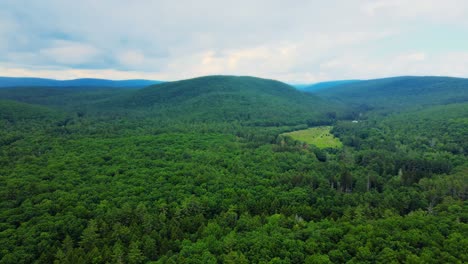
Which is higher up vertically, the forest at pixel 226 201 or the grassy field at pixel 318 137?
the forest at pixel 226 201

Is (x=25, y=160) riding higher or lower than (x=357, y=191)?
higher

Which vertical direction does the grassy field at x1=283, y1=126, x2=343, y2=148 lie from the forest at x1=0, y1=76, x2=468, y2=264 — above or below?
below

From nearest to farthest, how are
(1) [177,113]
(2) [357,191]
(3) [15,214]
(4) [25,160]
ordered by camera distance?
(3) [15,214] → (2) [357,191] → (4) [25,160] → (1) [177,113]

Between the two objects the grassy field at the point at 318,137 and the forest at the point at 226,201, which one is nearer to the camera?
the forest at the point at 226,201

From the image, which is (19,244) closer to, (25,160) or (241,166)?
(25,160)

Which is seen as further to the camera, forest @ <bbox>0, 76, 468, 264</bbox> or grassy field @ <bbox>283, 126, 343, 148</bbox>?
grassy field @ <bbox>283, 126, 343, 148</bbox>

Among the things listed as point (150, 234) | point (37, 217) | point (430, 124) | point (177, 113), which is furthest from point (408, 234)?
point (177, 113)

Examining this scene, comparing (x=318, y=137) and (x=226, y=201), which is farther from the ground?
(x=226, y=201)

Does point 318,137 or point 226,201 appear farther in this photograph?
point 318,137
